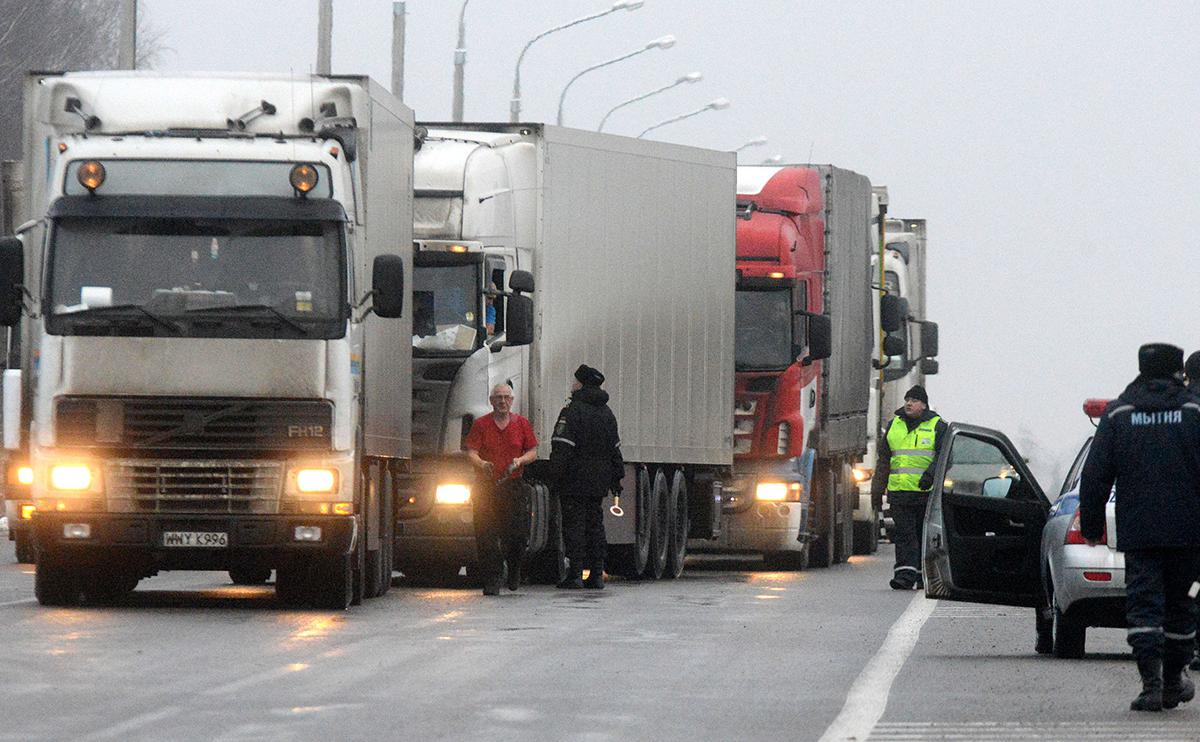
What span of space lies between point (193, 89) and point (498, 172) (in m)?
4.30

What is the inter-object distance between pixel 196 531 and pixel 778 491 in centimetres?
985

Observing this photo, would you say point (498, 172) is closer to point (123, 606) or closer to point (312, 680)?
point (123, 606)

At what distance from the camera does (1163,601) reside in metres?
12.1

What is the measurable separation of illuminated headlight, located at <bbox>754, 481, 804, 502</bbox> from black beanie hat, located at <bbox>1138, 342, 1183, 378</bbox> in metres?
14.6

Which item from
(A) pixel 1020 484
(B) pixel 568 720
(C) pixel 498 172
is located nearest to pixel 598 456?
(C) pixel 498 172

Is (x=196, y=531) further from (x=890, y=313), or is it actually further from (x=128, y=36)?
(x=890, y=313)

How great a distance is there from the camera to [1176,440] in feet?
40.0

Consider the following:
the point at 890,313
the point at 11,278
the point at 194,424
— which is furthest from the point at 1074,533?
the point at 890,313

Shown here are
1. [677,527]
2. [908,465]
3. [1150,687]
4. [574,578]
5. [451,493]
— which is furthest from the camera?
[677,527]

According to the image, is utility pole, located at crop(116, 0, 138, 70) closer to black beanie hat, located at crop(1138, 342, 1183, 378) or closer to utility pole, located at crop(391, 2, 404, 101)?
utility pole, located at crop(391, 2, 404, 101)

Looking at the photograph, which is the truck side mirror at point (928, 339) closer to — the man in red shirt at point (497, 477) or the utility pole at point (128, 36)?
the utility pole at point (128, 36)

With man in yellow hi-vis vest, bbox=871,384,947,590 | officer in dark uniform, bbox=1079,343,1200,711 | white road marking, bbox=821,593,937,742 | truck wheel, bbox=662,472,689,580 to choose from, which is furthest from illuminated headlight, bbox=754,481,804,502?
officer in dark uniform, bbox=1079,343,1200,711

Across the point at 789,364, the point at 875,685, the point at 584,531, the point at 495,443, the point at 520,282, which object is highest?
the point at 520,282

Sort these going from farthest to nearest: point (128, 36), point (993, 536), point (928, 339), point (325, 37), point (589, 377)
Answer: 1. point (325, 37)
2. point (928, 339)
3. point (128, 36)
4. point (589, 377)
5. point (993, 536)
